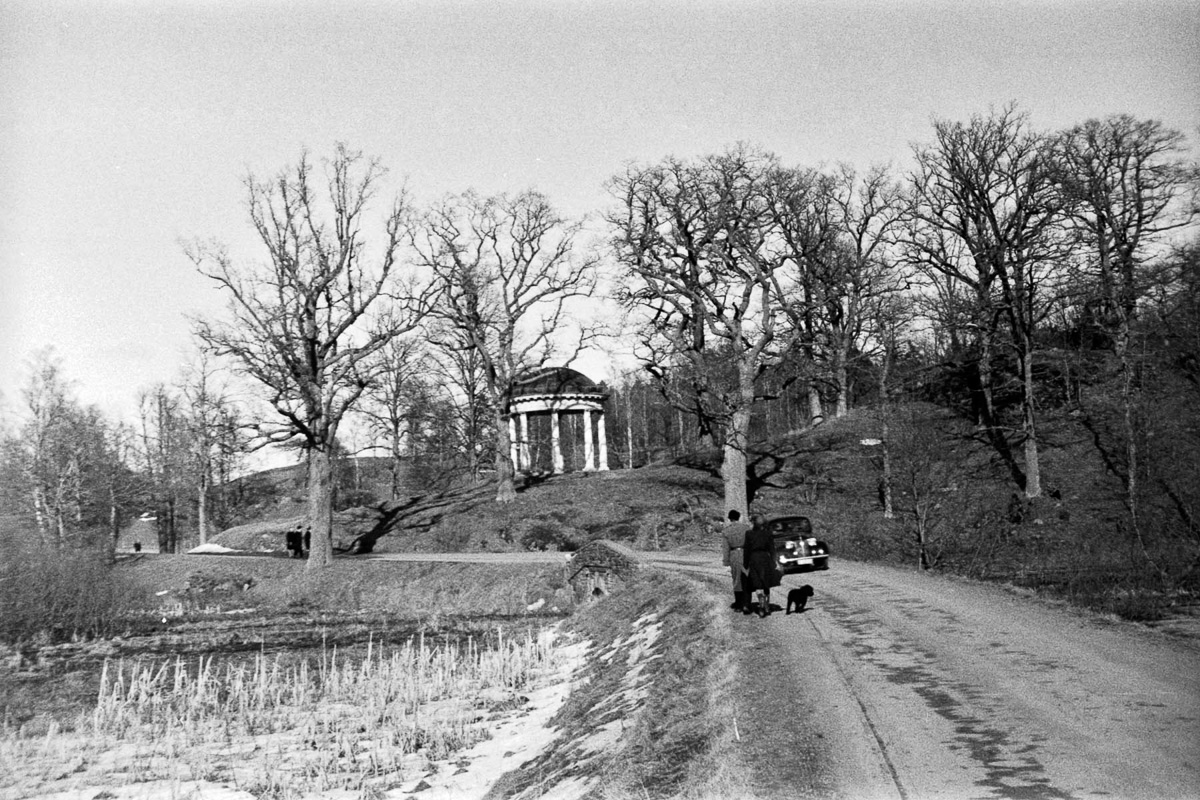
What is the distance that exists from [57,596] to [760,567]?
19.0 meters

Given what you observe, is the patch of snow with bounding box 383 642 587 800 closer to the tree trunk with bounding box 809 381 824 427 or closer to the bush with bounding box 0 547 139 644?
the bush with bounding box 0 547 139 644

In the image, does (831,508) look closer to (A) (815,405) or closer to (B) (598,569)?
(B) (598,569)

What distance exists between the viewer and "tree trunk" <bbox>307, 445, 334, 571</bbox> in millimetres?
35562

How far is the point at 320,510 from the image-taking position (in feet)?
117

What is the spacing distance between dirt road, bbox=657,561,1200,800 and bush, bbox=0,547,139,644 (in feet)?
61.2

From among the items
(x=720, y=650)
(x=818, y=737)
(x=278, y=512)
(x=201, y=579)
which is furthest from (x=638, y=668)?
(x=278, y=512)

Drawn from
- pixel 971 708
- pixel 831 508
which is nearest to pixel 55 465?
pixel 831 508

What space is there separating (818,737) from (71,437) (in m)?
48.0

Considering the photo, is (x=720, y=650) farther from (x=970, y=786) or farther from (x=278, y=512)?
(x=278, y=512)

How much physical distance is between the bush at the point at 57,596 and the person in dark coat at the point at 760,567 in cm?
1784

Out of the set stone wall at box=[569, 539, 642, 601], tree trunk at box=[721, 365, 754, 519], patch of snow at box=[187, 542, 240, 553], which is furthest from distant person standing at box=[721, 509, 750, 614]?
patch of snow at box=[187, 542, 240, 553]

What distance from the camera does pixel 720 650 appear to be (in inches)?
520

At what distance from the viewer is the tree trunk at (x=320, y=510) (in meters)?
35.6

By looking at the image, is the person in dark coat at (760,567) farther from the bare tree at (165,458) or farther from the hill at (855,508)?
the bare tree at (165,458)
